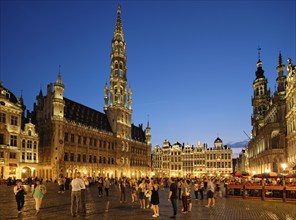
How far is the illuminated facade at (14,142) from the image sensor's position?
165ft

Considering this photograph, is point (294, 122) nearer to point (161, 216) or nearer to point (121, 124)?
point (161, 216)

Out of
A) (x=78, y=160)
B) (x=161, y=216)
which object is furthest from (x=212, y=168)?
(x=161, y=216)

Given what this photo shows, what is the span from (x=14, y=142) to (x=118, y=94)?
42327 mm

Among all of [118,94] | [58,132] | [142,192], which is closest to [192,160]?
[118,94]

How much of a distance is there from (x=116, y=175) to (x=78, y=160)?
17.4 m

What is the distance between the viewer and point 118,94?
9169 centimetres

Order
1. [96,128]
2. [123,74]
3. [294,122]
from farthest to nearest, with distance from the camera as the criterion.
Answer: [123,74]
[96,128]
[294,122]

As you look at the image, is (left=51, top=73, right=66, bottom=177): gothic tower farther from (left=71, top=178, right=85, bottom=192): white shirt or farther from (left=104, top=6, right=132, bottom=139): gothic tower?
(left=71, top=178, right=85, bottom=192): white shirt

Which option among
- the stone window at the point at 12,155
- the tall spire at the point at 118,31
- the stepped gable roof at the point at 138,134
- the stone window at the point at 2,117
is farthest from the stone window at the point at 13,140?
the tall spire at the point at 118,31

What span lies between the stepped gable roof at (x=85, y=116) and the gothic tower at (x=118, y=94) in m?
2.54

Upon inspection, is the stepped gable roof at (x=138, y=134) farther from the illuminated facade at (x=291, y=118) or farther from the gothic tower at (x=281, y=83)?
the illuminated facade at (x=291, y=118)

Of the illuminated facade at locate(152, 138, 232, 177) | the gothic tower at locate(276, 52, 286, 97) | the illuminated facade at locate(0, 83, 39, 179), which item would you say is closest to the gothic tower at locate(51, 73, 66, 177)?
the illuminated facade at locate(0, 83, 39, 179)

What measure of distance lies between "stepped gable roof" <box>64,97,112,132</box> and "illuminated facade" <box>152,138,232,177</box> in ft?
151

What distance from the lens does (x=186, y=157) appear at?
127 m
